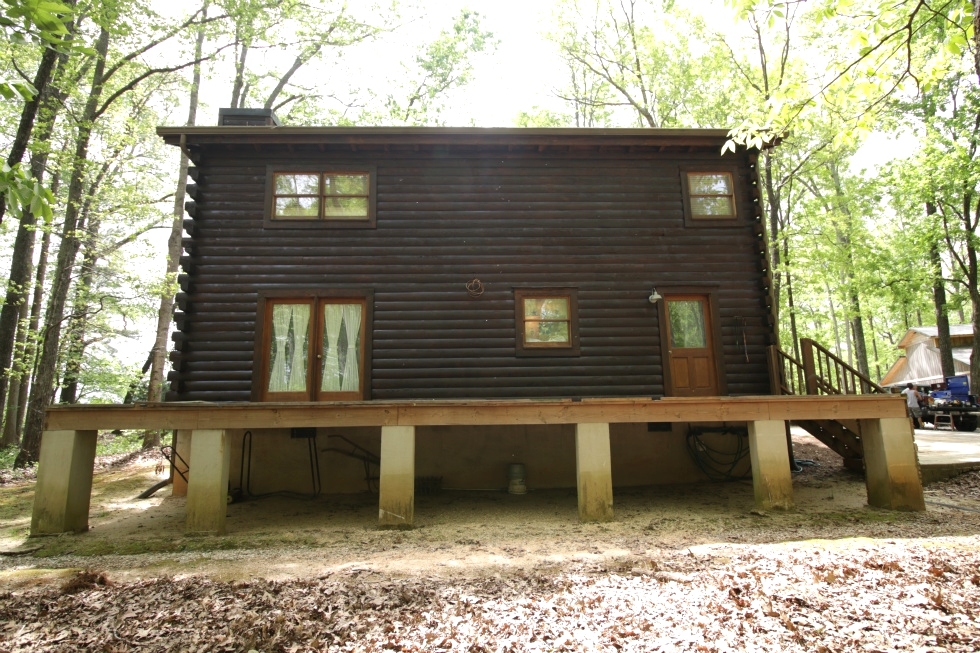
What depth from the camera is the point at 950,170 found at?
1730cm

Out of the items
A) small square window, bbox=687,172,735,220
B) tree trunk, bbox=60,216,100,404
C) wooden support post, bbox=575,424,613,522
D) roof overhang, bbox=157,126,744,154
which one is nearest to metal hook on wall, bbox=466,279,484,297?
roof overhang, bbox=157,126,744,154

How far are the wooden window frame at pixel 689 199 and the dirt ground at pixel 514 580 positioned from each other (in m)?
5.04

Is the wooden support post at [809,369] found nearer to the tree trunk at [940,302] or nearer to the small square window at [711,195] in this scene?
the small square window at [711,195]

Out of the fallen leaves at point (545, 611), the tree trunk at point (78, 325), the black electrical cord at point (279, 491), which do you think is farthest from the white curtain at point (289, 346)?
the tree trunk at point (78, 325)

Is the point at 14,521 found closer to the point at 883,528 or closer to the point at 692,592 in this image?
the point at 692,592

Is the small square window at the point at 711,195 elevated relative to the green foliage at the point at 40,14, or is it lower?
elevated

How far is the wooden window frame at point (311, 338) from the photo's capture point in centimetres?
905

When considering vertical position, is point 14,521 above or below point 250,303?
below

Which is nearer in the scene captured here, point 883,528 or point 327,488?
point 883,528

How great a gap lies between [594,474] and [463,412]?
2.01 metres

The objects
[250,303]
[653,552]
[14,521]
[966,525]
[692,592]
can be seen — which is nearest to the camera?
[692,592]

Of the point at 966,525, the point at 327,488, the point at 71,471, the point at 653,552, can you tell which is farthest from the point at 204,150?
the point at 966,525

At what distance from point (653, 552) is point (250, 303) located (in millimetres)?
7549

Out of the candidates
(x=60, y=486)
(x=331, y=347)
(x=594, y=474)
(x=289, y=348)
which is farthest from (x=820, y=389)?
(x=60, y=486)
